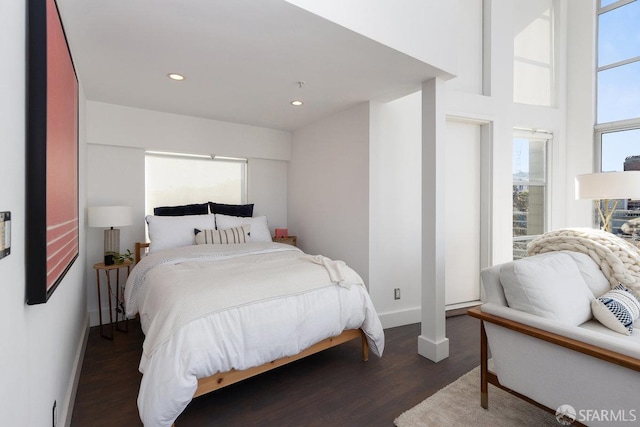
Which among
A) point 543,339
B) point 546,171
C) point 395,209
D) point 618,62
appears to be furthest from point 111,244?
point 618,62

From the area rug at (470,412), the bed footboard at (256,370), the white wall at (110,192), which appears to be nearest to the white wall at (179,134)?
the white wall at (110,192)

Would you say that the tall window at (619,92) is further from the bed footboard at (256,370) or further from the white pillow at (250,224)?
the white pillow at (250,224)

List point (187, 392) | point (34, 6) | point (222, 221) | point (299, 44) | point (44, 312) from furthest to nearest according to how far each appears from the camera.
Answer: point (222, 221), point (299, 44), point (187, 392), point (44, 312), point (34, 6)

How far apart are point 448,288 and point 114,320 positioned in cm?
381

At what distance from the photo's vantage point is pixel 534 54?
14.1 feet

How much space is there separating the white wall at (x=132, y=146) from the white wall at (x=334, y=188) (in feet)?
2.17

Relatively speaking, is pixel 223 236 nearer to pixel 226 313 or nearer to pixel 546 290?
pixel 226 313

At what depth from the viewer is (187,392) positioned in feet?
5.27

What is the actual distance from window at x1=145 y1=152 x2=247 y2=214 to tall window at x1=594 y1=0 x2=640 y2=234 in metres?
4.96

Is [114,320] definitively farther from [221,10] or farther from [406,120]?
[406,120]

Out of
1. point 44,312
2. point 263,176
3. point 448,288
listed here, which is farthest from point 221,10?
point 448,288

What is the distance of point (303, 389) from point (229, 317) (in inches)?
31.2

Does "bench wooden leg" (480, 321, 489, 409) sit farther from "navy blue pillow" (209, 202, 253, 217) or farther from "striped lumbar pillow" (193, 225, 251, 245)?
"navy blue pillow" (209, 202, 253, 217)

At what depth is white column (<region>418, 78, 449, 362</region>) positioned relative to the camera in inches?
99.3
